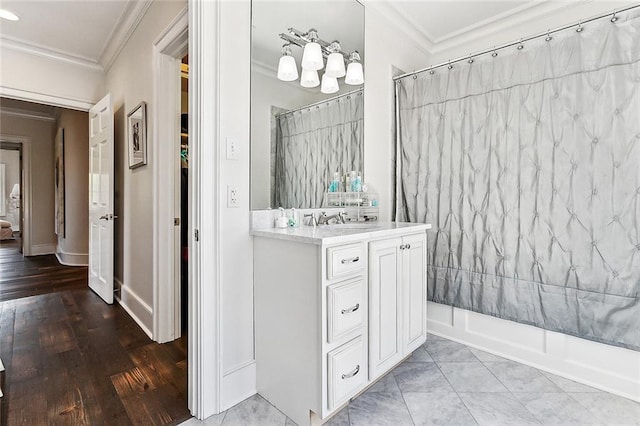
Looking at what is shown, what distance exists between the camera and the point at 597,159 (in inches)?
71.5

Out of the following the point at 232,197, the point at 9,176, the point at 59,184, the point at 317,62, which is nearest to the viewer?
the point at 232,197

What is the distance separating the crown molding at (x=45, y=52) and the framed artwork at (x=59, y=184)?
84.7 inches

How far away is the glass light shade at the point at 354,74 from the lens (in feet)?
7.92

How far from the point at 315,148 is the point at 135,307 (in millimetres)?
2088

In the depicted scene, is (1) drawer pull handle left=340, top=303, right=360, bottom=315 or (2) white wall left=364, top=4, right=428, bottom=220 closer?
(1) drawer pull handle left=340, top=303, right=360, bottom=315

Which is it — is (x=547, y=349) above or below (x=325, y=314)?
below

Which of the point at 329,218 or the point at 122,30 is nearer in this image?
the point at 329,218

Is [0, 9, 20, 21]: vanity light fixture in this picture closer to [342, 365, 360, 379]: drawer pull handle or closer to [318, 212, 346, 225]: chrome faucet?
[318, 212, 346, 225]: chrome faucet

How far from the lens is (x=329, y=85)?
7.70 feet

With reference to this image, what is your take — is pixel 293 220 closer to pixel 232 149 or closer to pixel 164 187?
pixel 232 149

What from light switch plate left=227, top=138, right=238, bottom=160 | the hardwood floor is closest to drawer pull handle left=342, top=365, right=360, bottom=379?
light switch plate left=227, top=138, right=238, bottom=160

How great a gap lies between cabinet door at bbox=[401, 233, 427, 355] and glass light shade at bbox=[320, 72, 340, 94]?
4.03ft

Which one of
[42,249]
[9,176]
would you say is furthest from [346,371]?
[9,176]

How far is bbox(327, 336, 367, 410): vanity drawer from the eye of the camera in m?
1.40
